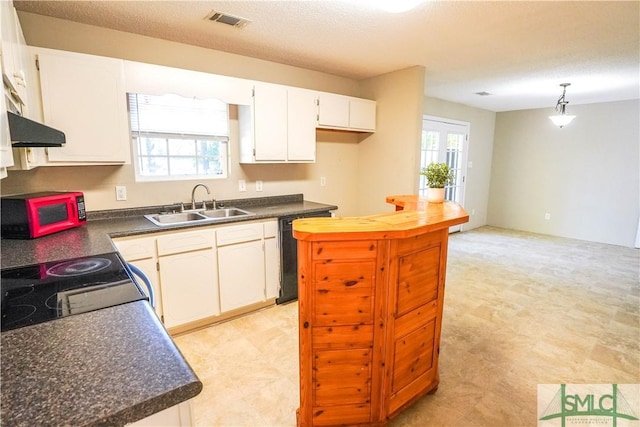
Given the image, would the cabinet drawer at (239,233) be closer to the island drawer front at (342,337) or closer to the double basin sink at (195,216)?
the double basin sink at (195,216)

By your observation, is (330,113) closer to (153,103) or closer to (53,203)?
(153,103)

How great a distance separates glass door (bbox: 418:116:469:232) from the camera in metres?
5.46

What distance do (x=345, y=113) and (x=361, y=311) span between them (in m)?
2.62

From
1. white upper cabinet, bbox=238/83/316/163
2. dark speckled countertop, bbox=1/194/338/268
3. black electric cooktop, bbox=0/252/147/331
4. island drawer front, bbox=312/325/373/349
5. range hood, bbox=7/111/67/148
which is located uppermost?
white upper cabinet, bbox=238/83/316/163

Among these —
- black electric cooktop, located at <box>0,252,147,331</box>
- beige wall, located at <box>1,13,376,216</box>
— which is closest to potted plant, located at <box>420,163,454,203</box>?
beige wall, located at <box>1,13,376,216</box>

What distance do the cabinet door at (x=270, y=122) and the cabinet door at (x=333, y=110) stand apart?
45cm

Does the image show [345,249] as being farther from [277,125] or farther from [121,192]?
[121,192]

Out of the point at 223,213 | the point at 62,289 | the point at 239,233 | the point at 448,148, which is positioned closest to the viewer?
the point at 62,289

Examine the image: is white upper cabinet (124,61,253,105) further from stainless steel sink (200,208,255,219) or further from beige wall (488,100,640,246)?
beige wall (488,100,640,246)

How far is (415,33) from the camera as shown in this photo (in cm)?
265

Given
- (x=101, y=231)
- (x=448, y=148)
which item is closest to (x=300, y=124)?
(x=101, y=231)

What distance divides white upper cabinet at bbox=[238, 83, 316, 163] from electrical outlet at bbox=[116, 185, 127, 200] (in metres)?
1.08

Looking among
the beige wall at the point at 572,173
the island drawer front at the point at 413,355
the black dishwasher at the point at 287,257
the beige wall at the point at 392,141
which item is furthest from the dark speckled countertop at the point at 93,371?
the beige wall at the point at 572,173

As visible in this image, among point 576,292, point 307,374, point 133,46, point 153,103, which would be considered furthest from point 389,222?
point 576,292
